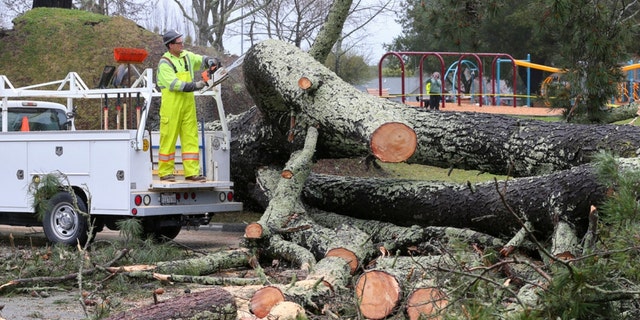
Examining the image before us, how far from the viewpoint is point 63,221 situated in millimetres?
11180

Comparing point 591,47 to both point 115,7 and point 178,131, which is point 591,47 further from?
point 115,7

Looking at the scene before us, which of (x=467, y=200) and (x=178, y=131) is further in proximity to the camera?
(x=178, y=131)

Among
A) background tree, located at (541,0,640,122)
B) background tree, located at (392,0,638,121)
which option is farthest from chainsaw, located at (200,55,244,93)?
background tree, located at (541,0,640,122)

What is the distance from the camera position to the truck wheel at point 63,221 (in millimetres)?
11031

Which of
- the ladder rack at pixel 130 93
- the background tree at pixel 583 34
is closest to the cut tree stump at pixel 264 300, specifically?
the ladder rack at pixel 130 93

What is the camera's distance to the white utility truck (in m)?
10.7

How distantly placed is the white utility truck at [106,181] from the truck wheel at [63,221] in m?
0.01

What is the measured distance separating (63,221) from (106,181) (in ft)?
2.66

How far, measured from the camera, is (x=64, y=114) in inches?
541

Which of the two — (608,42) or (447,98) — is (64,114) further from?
(447,98)

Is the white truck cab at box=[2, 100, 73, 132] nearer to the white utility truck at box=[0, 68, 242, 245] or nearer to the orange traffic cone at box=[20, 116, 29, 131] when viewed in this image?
the orange traffic cone at box=[20, 116, 29, 131]

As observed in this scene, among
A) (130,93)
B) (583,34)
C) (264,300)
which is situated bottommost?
(264,300)

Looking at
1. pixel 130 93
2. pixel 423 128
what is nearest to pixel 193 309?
pixel 423 128

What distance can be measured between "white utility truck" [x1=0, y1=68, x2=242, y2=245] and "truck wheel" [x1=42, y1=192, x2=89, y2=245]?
1 cm
